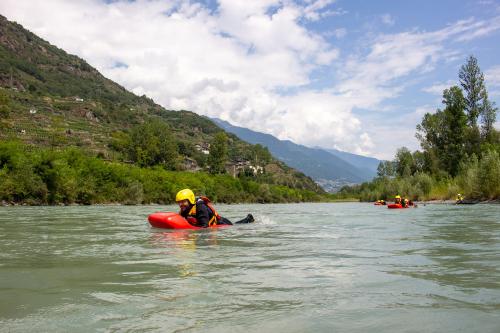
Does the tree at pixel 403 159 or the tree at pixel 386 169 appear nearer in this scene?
the tree at pixel 403 159

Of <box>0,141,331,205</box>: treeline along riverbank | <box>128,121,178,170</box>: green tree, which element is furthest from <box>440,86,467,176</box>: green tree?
<box>128,121,178,170</box>: green tree

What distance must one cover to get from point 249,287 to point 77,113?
109 m

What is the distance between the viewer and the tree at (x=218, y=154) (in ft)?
330

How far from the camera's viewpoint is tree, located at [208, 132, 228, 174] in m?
100

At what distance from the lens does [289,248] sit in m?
9.41

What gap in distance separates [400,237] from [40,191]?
120 feet

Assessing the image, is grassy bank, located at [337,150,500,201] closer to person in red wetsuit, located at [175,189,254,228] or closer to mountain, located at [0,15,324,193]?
person in red wetsuit, located at [175,189,254,228]

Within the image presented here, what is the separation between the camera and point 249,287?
5.41 metres

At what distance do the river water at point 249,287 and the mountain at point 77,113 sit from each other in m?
52.7

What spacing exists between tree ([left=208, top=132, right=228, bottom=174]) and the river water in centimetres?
9078

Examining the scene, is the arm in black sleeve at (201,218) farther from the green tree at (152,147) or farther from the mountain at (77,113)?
the green tree at (152,147)

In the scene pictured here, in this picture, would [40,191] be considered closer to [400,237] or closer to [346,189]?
[400,237]

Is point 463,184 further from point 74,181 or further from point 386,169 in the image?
point 386,169

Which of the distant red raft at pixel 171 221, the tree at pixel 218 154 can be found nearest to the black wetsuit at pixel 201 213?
the distant red raft at pixel 171 221
